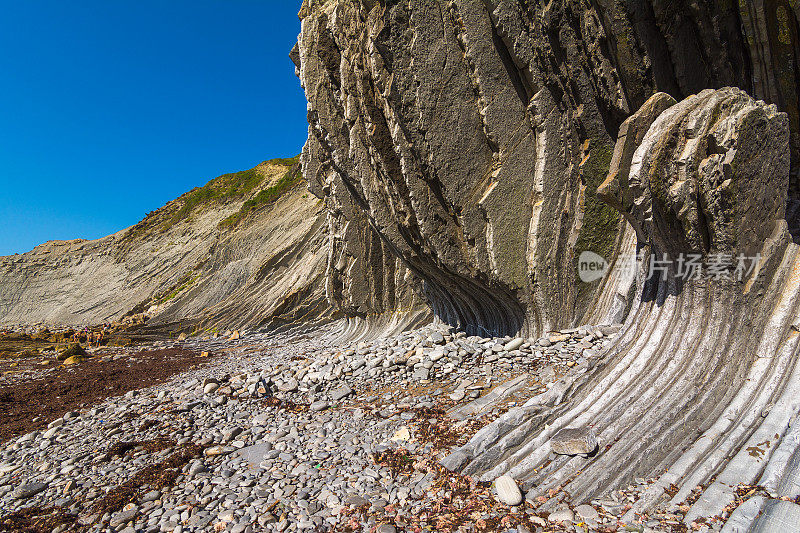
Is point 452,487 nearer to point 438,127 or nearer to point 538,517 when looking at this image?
point 538,517

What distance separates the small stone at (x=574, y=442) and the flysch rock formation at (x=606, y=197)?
109 millimetres

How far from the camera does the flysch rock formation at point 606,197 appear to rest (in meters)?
4.11

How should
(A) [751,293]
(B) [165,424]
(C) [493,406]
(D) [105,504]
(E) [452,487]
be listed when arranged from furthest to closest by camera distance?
1. (B) [165,424]
2. (C) [493,406]
3. (A) [751,293]
4. (D) [105,504]
5. (E) [452,487]

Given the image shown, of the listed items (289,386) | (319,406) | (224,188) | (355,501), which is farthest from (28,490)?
(224,188)

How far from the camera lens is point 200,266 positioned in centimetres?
2780

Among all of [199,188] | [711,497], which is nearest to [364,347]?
[711,497]

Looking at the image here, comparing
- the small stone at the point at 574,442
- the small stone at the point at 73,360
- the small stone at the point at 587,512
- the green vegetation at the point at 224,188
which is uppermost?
the green vegetation at the point at 224,188

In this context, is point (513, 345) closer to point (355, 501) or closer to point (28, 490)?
point (355, 501)

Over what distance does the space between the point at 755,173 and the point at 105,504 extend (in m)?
9.29

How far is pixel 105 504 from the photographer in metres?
4.55

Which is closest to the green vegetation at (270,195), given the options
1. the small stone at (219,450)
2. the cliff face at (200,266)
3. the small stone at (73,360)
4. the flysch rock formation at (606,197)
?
the cliff face at (200,266)

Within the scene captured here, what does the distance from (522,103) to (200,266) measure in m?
26.7

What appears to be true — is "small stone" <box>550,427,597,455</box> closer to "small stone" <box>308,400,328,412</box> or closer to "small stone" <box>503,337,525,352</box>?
"small stone" <box>503,337,525,352</box>

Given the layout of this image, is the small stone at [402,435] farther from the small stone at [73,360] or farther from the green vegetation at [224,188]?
the green vegetation at [224,188]
